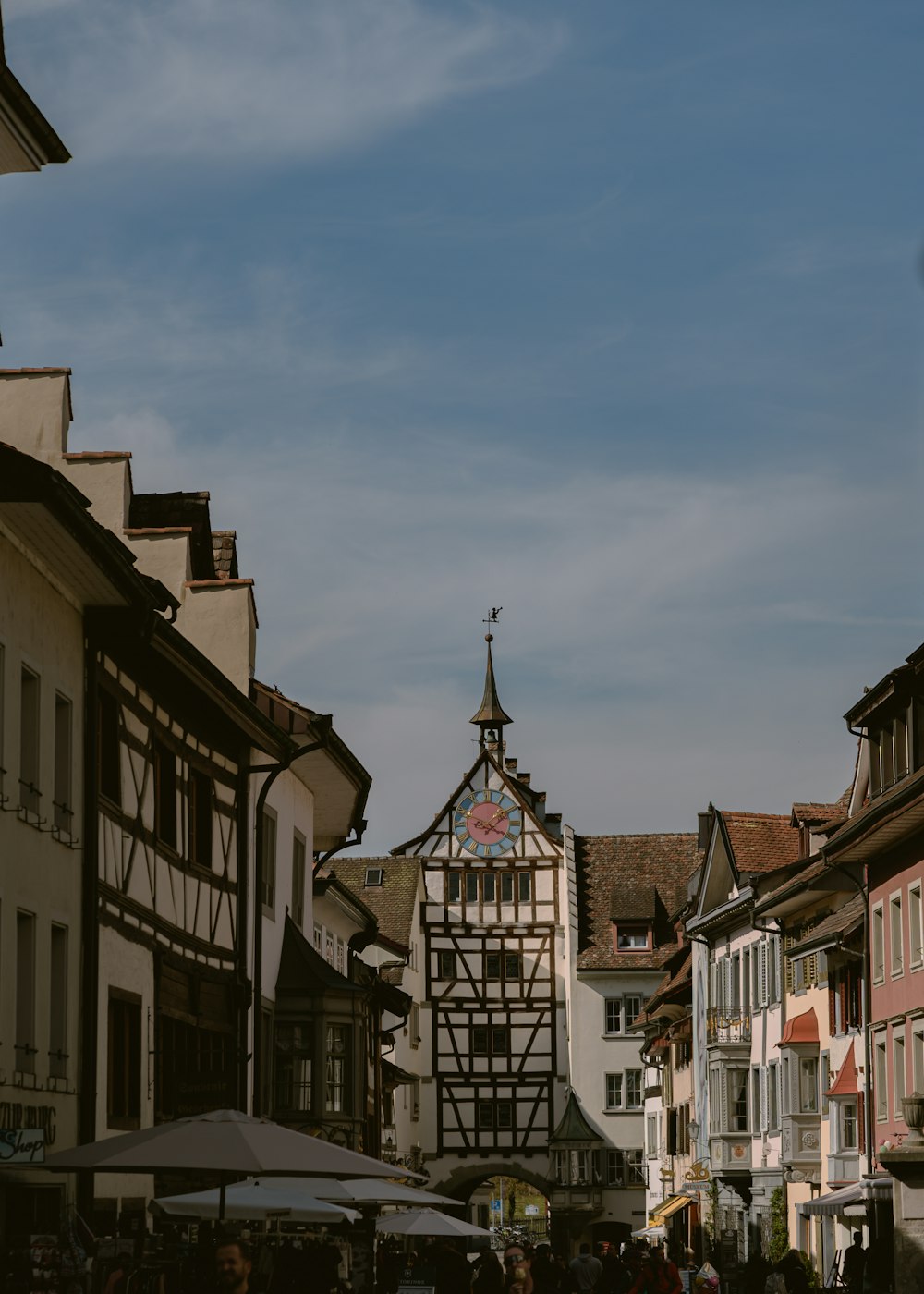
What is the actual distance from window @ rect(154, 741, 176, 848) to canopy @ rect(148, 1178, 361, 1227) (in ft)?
13.7

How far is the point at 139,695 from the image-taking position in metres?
22.6

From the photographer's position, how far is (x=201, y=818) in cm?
2605

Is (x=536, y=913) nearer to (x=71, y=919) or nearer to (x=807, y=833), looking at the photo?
(x=807, y=833)

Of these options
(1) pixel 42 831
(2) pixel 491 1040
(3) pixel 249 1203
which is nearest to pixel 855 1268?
(3) pixel 249 1203

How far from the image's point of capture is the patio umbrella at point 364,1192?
66.3ft

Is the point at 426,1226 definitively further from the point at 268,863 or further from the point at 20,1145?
the point at 20,1145

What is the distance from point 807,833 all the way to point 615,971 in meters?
31.0

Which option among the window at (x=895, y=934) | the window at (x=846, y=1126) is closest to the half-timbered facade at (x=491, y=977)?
the window at (x=846, y=1126)

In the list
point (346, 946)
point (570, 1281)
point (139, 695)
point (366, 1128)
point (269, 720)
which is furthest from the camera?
point (346, 946)

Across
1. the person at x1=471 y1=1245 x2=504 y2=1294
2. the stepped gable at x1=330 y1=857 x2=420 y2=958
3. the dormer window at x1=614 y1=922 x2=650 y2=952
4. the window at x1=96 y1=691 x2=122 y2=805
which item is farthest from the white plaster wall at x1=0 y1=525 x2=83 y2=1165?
the dormer window at x1=614 y1=922 x2=650 y2=952

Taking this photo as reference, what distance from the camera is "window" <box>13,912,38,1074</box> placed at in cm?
1820

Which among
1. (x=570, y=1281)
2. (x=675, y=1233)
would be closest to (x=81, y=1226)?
(x=570, y=1281)

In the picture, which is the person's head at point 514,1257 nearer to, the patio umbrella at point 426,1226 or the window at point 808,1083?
the patio umbrella at point 426,1226

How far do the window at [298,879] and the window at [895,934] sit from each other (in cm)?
1085
